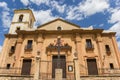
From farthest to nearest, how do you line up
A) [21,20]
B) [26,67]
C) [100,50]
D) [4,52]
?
[21,20], [4,52], [100,50], [26,67]

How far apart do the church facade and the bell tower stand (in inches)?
149

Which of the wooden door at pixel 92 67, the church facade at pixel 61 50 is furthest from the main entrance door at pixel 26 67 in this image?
the wooden door at pixel 92 67

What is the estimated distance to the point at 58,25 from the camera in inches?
992

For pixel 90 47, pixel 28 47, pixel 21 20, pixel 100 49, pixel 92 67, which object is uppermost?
pixel 21 20

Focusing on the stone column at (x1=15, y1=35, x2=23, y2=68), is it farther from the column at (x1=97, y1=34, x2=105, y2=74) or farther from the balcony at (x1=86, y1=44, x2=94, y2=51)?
the column at (x1=97, y1=34, x2=105, y2=74)

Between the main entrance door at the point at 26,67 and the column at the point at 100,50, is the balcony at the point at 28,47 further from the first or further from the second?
the column at the point at 100,50

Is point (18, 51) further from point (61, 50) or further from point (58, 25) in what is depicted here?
point (58, 25)

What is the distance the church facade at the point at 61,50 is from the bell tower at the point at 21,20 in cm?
378

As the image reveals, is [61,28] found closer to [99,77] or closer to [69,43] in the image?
[69,43]

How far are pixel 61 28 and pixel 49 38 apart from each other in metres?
2.67

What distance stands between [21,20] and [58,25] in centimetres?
892

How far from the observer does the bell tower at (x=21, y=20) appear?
94.2ft

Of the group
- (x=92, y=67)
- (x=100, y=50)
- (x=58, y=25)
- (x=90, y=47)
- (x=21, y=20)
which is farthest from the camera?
(x=21, y=20)

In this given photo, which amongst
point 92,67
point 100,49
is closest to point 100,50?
point 100,49
